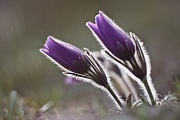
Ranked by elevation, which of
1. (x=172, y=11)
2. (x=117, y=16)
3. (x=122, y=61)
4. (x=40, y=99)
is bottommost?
(x=122, y=61)

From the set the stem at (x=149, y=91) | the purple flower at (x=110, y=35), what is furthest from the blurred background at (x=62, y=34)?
the purple flower at (x=110, y=35)

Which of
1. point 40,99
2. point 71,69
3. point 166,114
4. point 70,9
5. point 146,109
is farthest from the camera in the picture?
point 70,9

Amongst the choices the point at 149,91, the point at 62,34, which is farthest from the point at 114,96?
the point at 62,34

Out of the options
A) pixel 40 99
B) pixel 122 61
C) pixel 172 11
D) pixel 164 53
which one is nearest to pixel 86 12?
pixel 172 11

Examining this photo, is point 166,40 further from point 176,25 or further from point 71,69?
point 71,69

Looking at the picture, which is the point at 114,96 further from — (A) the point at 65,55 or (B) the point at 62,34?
(B) the point at 62,34

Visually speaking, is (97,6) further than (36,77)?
Yes

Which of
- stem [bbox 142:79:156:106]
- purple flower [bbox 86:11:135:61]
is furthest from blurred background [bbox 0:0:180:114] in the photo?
purple flower [bbox 86:11:135:61]
